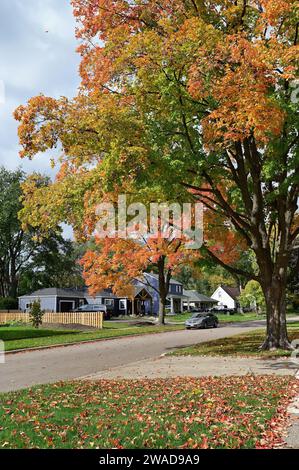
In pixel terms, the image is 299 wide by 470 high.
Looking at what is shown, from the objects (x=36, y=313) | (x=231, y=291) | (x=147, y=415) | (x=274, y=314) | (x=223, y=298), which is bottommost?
(x=147, y=415)

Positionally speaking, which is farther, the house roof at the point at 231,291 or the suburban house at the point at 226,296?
the house roof at the point at 231,291

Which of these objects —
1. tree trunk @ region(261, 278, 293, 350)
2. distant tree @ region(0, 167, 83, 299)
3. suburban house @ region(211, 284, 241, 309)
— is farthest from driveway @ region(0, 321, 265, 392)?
suburban house @ region(211, 284, 241, 309)

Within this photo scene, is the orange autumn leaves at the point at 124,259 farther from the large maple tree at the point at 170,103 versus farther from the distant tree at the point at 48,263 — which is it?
the distant tree at the point at 48,263

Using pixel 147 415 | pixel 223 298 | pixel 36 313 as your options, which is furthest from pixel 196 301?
pixel 147 415

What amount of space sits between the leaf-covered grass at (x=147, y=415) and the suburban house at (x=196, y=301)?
246 ft

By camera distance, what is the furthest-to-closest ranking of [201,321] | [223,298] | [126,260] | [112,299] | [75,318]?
1. [223,298]
2. [112,299]
3. [201,321]
4. [75,318]
5. [126,260]

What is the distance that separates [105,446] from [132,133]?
340 inches

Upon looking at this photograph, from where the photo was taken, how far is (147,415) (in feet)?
Result: 24.2

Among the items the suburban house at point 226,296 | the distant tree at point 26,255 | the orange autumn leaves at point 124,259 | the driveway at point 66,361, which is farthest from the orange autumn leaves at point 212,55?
the suburban house at point 226,296

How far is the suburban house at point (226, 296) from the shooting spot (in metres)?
97.3

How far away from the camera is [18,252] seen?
65125 millimetres

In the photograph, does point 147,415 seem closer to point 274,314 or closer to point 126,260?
point 274,314

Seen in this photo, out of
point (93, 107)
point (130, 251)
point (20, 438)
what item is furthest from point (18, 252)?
point (20, 438)

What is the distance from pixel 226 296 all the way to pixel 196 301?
459 inches
